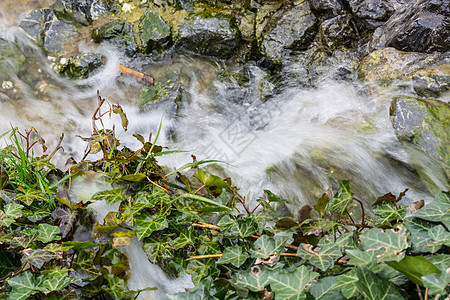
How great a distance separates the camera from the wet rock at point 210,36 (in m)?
4.08

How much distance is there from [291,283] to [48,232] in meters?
1.21

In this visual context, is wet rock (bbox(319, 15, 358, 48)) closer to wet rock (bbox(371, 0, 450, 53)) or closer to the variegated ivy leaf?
wet rock (bbox(371, 0, 450, 53))

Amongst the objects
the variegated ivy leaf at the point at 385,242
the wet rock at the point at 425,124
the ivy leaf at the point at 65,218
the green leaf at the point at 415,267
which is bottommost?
the wet rock at the point at 425,124

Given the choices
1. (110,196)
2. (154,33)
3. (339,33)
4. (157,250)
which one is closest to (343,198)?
(157,250)

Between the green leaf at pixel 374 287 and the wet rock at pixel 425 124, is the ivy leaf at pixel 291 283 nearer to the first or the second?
the green leaf at pixel 374 287

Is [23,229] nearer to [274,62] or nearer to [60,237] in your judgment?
[60,237]

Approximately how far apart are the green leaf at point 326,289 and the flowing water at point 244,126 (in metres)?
0.80

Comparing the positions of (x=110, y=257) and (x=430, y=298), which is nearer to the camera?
(x=430, y=298)

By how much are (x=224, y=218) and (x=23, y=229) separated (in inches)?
41.1

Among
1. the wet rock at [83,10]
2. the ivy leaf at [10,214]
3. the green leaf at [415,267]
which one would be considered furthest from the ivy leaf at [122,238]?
the wet rock at [83,10]

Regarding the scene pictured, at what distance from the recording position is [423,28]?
3.34 meters

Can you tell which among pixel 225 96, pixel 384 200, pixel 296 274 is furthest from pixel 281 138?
pixel 296 274

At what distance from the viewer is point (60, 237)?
1646mm

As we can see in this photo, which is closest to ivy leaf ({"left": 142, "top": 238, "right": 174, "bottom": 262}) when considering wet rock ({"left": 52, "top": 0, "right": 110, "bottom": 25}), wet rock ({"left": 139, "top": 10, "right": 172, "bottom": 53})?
wet rock ({"left": 139, "top": 10, "right": 172, "bottom": 53})
